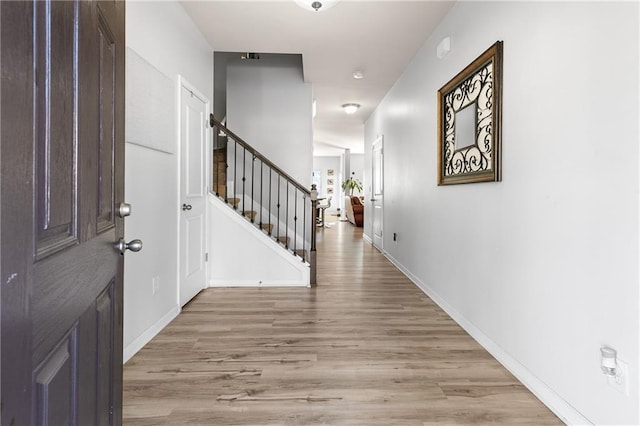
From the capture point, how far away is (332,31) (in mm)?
3281

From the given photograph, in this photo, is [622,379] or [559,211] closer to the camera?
[622,379]

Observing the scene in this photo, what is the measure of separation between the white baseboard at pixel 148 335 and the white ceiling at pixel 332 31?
2.57 meters

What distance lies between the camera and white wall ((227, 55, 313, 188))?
4879mm

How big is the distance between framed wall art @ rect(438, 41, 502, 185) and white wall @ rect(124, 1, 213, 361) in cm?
227

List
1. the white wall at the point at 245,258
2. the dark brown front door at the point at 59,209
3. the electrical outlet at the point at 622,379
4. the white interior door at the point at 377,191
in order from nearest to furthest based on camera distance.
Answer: the dark brown front door at the point at 59,209
the electrical outlet at the point at 622,379
the white wall at the point at 245,258
the white interior door at the point at 377,191

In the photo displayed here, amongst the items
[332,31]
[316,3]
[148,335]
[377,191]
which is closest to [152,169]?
[148,335]

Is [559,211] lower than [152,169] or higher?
lower

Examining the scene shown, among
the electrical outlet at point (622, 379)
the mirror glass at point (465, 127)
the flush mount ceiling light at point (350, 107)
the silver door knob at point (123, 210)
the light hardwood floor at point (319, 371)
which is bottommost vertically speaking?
the light hardwood floor at point (319, 371)

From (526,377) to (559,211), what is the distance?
0.93 metres

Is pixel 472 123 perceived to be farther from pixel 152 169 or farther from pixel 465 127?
pixel 152 169

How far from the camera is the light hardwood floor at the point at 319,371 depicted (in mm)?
1602

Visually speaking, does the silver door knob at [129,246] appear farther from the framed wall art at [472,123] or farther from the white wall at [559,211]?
the framed wall art at [472,123]

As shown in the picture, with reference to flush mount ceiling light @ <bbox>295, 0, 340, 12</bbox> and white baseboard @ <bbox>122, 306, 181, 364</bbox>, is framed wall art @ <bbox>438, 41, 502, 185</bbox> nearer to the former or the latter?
flush mount ceiling light @ <bbox>295, 0, 340, 12</bbox>

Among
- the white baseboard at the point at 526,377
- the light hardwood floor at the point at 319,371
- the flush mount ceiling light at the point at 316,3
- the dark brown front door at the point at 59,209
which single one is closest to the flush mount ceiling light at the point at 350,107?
the flush mount ceiling light at the point at 316,3
